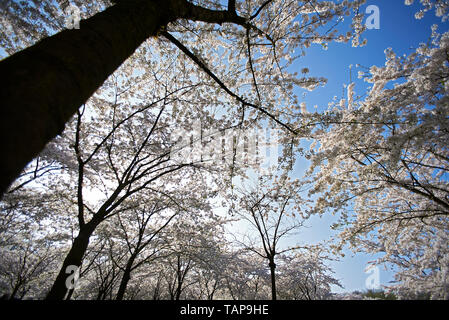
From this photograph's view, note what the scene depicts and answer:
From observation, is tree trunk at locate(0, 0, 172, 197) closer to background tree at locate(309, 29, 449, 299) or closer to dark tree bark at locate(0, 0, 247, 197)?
dark tree bark at locate(0, 0, 247, 197)

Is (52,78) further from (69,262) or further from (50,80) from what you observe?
(69,262)

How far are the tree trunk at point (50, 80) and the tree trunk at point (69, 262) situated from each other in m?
5.62

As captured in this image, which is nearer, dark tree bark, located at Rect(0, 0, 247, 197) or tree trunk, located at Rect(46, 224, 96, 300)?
dark tree bark, located at Rect(0, 0, 247, 197)

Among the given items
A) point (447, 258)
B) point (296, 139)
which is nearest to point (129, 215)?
point (296, 139)

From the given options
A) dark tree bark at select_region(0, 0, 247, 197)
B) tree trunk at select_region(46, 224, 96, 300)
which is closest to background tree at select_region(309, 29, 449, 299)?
dark tree bark at select_region(0, 0, 247, 197)

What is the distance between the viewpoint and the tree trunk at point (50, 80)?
0.62m

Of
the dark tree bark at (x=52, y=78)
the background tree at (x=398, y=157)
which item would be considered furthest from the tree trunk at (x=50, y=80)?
the background tree at (x=398, y=157)

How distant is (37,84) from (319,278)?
24.6m

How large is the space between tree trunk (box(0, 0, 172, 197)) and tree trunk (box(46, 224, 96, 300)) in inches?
221

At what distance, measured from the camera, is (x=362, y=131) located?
260 inches

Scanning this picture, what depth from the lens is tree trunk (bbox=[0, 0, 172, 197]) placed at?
0.62m

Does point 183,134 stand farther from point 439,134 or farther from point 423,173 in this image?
point 423,173

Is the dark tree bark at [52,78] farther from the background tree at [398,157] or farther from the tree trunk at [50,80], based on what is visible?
the background tree at [398,157]
